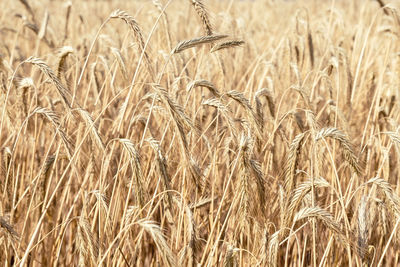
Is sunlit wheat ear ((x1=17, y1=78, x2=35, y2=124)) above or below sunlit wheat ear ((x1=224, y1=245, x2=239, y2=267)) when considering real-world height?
above

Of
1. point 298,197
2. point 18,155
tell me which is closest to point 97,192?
point 298,197

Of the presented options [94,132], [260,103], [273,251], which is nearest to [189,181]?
[260,103]

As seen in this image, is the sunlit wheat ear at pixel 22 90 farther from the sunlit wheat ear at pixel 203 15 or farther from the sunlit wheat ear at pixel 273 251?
the sunlit wheat ear at pixel 273 251

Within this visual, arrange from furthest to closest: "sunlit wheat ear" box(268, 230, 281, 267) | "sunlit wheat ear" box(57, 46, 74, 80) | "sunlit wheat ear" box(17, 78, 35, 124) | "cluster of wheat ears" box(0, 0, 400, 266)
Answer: "sunlit wheat ear" box(57, 46, 74, 80) < "sunlit wheat ear" box(17, 78, 35, 124) < "cluster of wheat ears" box(0, 0, 400, 266) < "sunlit wheat ear" box(268, 230, 281, 267)

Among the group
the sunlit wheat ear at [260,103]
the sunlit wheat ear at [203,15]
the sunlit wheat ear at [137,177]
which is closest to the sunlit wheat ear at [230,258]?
the sunlit wheat ear at [137,177]

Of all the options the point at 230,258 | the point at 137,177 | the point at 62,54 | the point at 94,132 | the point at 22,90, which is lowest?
the point at 230,258

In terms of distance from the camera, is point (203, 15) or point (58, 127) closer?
point (58, 127)

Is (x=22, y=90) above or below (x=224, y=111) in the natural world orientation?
above

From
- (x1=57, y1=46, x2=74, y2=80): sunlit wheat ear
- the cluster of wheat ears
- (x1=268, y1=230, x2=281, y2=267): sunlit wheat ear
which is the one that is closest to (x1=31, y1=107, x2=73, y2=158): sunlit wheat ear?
the cluster of wheat ears

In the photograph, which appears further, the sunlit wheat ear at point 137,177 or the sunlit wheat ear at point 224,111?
the sunlit wheat ear at point 224,111

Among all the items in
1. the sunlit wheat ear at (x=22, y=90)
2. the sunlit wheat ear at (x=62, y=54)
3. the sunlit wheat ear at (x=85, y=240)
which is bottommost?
the sunlit wheat ear at (x=85, y=240)

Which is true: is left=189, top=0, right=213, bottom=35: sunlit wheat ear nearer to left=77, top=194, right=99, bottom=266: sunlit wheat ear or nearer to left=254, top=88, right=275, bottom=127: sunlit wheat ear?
left=254, top=88, right=275, bottom=127: sunlit wheat ear

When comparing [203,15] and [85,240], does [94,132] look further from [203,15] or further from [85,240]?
[203,15]

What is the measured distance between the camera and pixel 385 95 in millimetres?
3135
